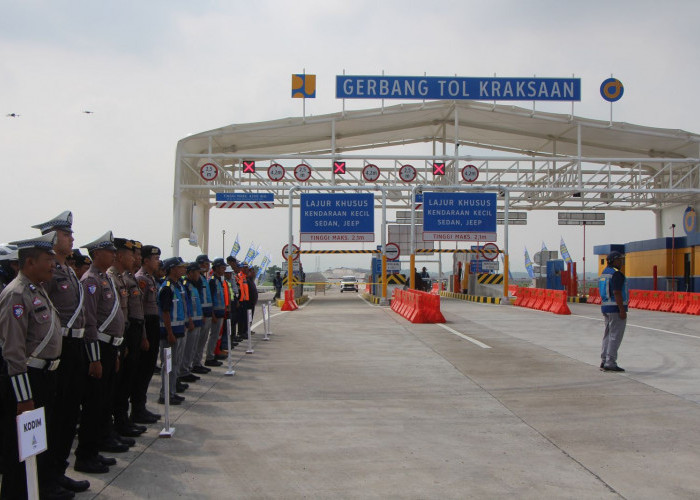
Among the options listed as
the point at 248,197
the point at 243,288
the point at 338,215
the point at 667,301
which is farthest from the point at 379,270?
the point at 243,288

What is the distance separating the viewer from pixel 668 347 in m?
12.4

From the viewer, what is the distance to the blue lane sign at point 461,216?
28.5 metres

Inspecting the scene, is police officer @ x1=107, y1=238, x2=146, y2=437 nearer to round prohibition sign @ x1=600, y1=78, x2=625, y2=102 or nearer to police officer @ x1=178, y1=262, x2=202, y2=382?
police officer @ x1=178, y1=262, x2=202, y2=382

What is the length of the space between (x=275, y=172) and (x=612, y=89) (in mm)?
15632

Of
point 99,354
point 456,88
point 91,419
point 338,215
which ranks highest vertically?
point 456,88

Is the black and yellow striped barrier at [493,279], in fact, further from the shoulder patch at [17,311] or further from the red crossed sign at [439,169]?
the shoulder patch at [17,311]

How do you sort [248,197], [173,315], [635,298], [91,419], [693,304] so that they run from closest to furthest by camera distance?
[91,419]
[173,315]
[693,304]
[635,298]
[248,197]

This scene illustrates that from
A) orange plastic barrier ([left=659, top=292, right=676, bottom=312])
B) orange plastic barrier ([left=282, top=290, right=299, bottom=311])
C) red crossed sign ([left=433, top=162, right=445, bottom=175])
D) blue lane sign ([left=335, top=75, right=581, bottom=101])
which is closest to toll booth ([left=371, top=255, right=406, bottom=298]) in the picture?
red crossed sign ([left=433, top=162, right=445, bottom=175])

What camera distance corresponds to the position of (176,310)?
783cm

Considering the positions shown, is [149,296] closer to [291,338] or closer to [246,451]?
[246,451]

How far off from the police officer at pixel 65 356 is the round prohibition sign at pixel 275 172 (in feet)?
82.7

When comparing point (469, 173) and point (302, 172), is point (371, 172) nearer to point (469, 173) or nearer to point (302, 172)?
point (302, 172)

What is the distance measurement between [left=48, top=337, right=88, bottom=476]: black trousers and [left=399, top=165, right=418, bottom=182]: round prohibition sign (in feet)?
86.6

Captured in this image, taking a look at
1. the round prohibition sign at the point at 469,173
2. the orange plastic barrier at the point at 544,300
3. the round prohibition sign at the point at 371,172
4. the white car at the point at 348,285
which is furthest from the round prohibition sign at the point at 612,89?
the white car at the point at 348,285
